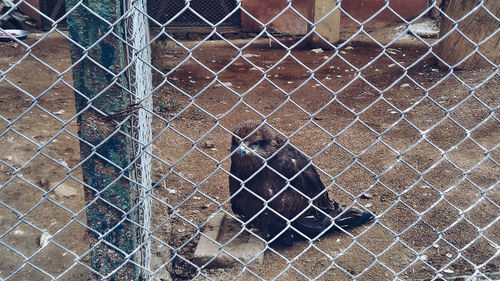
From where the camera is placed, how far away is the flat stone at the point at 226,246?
2.88 m

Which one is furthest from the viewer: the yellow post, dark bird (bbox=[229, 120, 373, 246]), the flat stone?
the yellow post

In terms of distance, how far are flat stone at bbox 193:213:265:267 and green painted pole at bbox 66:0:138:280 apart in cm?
87

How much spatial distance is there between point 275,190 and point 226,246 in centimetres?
47

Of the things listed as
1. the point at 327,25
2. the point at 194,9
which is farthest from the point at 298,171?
the point at 194,9

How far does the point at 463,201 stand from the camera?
135 inches

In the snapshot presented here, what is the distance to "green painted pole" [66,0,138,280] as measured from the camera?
157cm

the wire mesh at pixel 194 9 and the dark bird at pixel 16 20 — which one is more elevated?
the dark bird at pixel 16 20

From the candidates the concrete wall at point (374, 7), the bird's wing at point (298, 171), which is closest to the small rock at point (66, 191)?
the bird's wing at point (298, 171)

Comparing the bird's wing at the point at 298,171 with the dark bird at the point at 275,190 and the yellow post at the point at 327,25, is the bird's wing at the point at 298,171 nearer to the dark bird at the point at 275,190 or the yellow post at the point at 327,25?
the dark bird at the point at 275,190

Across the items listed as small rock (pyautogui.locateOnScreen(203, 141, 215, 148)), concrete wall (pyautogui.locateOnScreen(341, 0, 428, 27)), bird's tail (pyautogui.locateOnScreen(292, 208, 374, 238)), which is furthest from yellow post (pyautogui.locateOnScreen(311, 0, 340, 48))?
bird's tail (pyautogui.locateOnScreen(292, 208, 374, 238))

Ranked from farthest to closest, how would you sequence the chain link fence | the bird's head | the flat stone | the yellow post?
the yellow post < the bird's head < the flat stone < the chain link fence

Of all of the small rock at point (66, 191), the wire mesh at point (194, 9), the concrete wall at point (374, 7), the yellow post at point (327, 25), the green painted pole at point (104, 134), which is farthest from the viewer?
the wire mesh at point (194, 9)

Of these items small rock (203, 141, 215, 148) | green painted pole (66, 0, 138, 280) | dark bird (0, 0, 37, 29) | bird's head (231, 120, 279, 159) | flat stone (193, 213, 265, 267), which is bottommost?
dark bird (0, 0, 37, 29)

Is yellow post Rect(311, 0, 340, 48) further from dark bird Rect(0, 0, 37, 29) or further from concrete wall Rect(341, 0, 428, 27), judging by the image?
dark bird Rect(0, 0, 37, 29)
